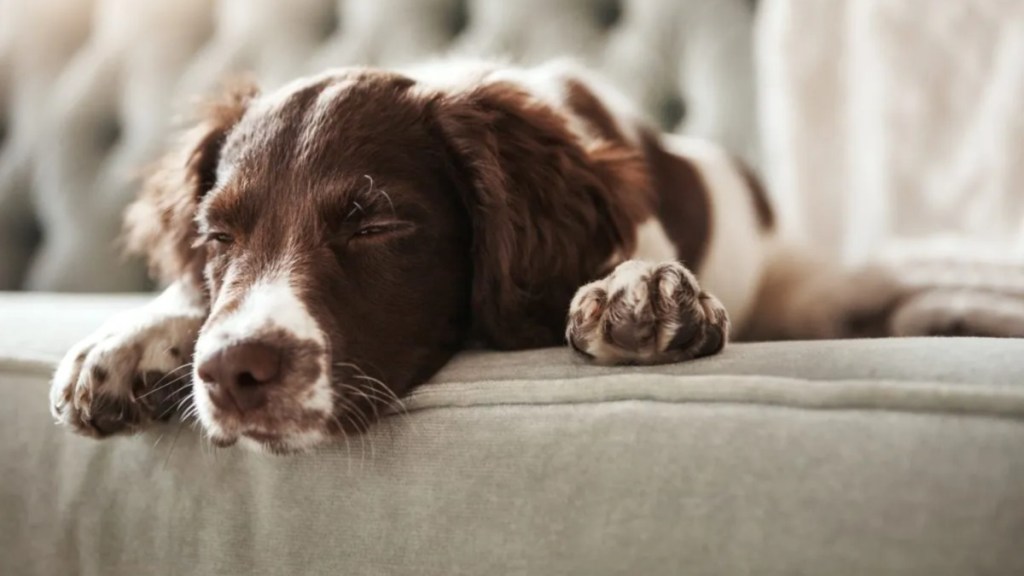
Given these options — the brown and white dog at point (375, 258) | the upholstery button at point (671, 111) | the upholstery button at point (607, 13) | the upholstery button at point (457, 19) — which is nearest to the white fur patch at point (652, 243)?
the brown and white dog at point (375, 258)

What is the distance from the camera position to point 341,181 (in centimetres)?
127

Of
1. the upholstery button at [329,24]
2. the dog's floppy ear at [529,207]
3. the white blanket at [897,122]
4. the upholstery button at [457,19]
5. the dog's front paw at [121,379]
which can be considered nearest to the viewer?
the dog's front paw at [121,379]

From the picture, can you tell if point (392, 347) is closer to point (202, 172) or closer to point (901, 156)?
point (202, 172)

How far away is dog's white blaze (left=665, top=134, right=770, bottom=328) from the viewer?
1846mm

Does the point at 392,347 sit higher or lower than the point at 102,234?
higher

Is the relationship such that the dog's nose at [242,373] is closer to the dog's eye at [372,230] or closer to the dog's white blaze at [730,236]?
the dog's eye at [372,230]

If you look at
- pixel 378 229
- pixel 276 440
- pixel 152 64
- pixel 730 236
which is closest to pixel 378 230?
pixel 378 229

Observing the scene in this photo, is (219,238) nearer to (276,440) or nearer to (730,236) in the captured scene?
(276,440)

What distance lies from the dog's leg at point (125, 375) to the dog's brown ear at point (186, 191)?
195mm

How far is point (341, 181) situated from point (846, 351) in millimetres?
726

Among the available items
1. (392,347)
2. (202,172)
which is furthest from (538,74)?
(392,347)

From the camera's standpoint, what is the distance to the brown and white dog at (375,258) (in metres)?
1.08

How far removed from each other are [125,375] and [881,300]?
4.53ft

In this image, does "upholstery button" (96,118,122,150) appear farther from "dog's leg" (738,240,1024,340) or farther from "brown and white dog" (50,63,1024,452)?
"dog's leg" (738,240,1024,340)
